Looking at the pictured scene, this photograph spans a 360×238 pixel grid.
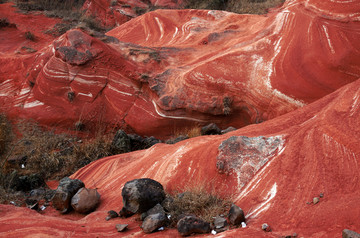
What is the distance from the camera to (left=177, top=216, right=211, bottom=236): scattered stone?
281 cm

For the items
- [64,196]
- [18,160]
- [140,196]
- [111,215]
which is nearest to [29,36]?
[18,160]

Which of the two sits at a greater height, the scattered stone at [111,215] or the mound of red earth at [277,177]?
the mound of red earth at [277,177]

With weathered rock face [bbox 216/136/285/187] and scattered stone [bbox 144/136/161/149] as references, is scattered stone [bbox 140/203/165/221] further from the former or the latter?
scattered stone [bbox 144/136/161/149]

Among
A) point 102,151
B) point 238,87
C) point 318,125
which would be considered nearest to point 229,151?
point 318,125

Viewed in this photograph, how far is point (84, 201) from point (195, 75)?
424 centimetres

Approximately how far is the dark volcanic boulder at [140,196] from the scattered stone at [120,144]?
3411mm

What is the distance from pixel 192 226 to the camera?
282 cm

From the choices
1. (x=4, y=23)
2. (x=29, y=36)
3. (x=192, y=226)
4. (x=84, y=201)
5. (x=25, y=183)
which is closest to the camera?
(x=192, y=226)

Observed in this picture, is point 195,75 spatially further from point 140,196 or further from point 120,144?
point 140,196

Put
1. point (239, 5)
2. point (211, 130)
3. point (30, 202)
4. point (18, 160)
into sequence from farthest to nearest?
point (239, 5) < point (211, 130) < point (18, 160) < point (30, 202)

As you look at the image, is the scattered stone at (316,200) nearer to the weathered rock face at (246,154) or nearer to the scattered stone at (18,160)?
the weathered rock face at (246,154)

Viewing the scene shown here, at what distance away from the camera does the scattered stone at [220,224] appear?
9.30 feet

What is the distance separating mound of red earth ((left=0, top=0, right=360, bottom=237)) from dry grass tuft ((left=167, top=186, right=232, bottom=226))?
0.20 m

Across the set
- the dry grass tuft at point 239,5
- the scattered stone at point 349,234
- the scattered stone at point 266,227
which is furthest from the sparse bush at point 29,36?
the scattered stone at point 349,234
